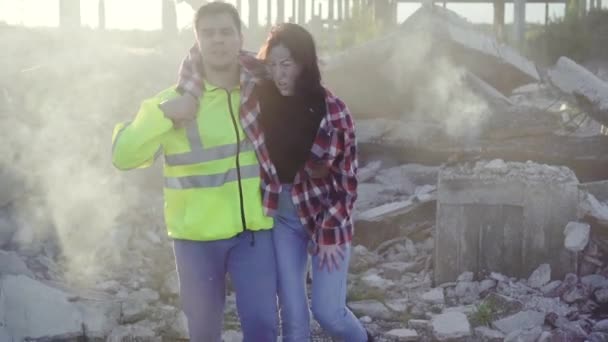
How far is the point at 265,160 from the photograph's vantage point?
3.71m

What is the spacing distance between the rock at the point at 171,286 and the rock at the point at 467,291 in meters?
1.96

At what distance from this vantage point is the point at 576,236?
6.71 m

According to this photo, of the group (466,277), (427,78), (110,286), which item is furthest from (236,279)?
(427,78)

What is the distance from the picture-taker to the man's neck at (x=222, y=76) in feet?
12.2

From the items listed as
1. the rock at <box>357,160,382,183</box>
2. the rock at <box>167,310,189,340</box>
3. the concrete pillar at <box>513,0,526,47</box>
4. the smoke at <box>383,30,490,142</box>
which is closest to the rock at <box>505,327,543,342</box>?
the rock at <box>167,310,189,340</box>

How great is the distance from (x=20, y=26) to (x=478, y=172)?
9.07 metres

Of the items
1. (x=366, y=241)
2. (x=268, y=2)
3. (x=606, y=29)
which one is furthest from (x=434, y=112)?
(x=606, y=29)

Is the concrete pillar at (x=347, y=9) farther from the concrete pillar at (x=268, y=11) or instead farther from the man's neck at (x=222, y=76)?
the man's neck at (x=222, y=76)

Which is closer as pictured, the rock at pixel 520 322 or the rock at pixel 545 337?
the rock at pixel 545 337

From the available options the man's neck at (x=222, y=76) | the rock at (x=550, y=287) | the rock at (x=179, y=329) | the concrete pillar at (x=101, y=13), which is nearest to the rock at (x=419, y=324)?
the rock at (x=550, y=287)

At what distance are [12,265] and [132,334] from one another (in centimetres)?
122

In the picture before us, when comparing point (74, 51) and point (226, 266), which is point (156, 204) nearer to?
point (74, 51)

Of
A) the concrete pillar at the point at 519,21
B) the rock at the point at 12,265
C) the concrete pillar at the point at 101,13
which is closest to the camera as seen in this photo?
the rock at the point at 12,265

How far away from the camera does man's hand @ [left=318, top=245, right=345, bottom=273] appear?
3.91m
